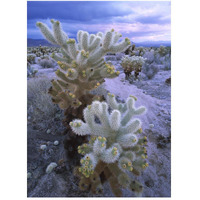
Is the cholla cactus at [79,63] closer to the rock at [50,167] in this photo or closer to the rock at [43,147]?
the rock at [43,147]

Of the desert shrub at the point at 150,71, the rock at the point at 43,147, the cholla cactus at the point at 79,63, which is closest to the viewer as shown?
the cholla cactus at the point at 79,63

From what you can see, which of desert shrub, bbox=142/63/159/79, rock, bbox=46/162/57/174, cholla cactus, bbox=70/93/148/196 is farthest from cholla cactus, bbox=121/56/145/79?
rock, bbox=46/162/57/174

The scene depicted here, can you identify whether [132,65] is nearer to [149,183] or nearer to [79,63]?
[79,63]

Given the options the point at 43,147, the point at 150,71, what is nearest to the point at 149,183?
the point at 43,147

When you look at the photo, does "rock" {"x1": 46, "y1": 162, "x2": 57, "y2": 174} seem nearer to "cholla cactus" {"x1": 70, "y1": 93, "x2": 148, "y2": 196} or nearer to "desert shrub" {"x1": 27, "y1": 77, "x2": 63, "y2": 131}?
"cholla cactus" {"x1": 70, "y1": 93, "x2": 148, "y2": 196}

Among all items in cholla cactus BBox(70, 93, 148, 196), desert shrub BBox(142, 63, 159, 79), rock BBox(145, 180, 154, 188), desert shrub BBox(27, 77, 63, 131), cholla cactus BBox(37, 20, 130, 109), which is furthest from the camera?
desert shrub BBox(142, 63, 159, 79)

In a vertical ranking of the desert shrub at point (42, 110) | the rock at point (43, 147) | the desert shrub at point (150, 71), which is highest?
the desert shrub at point (150, 71)

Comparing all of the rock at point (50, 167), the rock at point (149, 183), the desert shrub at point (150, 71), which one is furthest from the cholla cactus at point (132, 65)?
the rock at point (50, 167)
